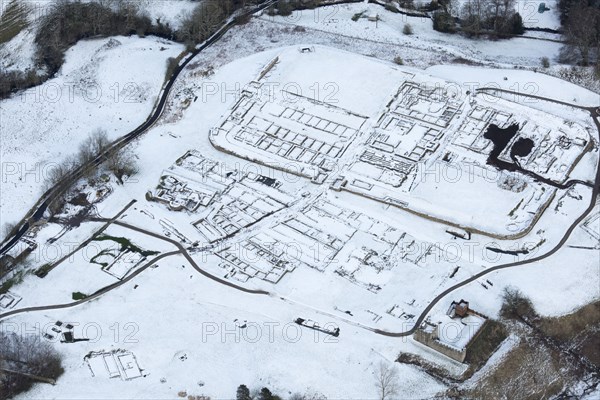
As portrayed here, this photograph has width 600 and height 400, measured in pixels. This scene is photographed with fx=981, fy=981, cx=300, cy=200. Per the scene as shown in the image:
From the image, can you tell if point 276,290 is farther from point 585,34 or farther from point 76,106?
point 585,34

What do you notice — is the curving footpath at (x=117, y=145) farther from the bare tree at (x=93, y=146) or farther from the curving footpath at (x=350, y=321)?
the curving footpath at (x=350, y=321)

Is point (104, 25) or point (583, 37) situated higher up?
point (104, 25)

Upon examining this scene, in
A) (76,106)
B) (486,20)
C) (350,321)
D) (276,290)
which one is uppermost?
(486,20)

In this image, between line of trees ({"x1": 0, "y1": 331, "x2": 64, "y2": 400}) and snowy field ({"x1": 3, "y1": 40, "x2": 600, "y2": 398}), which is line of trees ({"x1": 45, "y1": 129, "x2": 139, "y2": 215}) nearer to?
snowy field ({"x1": 3, "y1": 40, "x2": 600, "y2": 398})

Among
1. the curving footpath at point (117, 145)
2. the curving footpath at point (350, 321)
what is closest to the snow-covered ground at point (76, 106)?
the curving footpath at point (117, 145)

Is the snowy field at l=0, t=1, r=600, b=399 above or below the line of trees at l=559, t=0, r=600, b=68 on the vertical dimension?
below

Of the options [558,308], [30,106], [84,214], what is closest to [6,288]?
[84,214]

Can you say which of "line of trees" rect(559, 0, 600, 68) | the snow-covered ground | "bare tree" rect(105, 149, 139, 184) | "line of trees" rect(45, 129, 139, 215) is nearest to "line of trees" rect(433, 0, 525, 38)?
"line of trees" rect(559, 0, 600, 68)

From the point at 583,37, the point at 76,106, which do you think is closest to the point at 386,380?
the point at 583,37

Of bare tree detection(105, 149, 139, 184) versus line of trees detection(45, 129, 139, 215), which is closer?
line of trees detection(45, 129, 139, 215)
